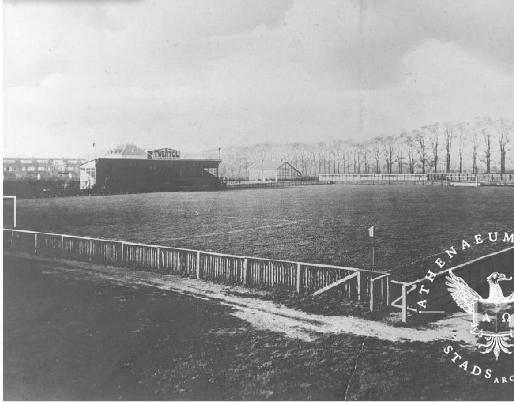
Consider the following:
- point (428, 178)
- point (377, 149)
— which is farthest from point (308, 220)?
point (377, 149)

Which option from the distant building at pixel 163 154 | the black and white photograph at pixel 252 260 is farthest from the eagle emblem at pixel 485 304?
the distant building at pixel 163 154

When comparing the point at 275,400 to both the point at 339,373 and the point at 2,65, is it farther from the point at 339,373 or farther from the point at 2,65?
the point at 2,65

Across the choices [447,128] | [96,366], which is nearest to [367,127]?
[447,128]

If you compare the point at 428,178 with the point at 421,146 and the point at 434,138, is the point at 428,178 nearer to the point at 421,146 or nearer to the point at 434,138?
the point at 421,146

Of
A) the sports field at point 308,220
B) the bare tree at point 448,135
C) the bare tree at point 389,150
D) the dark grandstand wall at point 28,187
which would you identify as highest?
the bare tree at point 448,135

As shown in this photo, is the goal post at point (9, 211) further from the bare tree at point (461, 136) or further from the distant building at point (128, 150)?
the bare tree at point (461, 136)

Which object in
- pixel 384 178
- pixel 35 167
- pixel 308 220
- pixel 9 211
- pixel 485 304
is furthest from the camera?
pixel 308 220
